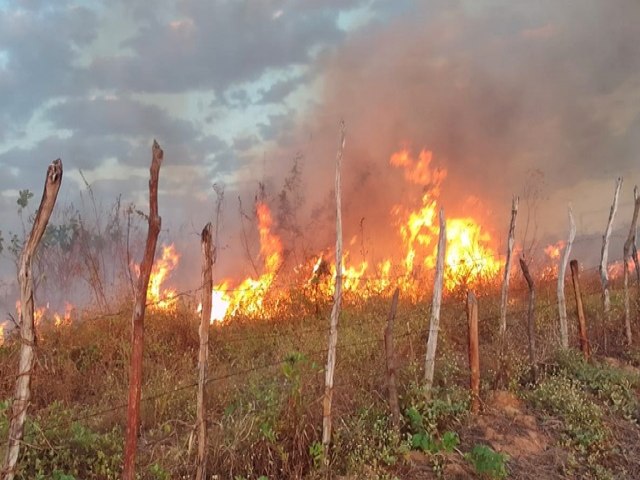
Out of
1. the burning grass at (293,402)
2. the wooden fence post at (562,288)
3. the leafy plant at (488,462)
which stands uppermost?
the wooden fence post at (562,288)

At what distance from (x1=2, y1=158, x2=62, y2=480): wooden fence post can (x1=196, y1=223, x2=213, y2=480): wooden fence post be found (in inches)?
48.6

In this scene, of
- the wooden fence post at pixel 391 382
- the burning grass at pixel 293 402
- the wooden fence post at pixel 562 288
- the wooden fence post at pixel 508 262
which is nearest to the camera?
the burning grass at pixel 293 402

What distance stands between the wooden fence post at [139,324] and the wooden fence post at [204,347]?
544mm

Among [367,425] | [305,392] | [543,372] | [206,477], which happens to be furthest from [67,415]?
[543,372]

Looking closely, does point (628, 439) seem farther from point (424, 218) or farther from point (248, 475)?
point (424, 218)

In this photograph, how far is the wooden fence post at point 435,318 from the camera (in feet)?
23.2

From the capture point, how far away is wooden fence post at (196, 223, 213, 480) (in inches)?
187

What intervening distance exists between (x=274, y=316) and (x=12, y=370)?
201 inches

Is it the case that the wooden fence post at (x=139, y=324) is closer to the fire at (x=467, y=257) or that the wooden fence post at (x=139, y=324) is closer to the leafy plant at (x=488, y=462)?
the leafy plant at (x=488, y=462)

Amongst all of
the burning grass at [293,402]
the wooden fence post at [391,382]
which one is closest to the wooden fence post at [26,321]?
the burning grass at [293,402]

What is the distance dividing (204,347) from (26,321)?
1.34 m

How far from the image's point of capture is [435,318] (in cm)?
738

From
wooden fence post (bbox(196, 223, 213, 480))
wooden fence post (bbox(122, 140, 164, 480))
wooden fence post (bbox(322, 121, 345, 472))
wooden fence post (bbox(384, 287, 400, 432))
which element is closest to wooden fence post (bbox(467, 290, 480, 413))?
wooden fence post (bbox(384, 287, 400, 432))

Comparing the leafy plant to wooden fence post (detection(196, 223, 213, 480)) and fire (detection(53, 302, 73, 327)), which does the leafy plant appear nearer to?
wooden fence post (detection(196, 223, 213, 480))
